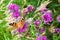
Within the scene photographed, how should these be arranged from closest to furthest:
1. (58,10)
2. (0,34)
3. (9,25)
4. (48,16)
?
(48,16) → (9,25) → (0,34) → (58,10)

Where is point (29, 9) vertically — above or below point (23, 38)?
above

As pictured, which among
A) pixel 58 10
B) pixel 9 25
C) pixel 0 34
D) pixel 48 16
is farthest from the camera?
pixel 58 10

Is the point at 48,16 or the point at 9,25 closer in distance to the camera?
the point at 48,16

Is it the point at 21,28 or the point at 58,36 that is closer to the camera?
the point at 21,28

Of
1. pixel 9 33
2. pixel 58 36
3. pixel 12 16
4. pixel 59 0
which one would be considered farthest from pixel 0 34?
pixel 59 0

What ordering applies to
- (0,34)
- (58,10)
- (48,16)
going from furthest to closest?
(58,10), (0,34), (48,16)

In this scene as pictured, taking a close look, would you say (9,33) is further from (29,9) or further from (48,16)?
(48,16)

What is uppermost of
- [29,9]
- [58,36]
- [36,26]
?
[29,9]

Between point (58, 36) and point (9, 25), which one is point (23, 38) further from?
point (58, 36)

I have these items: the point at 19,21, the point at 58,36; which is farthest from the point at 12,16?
the point at 58,36
